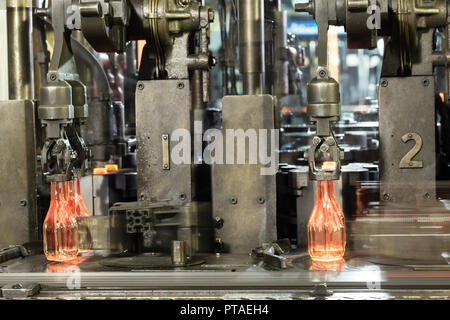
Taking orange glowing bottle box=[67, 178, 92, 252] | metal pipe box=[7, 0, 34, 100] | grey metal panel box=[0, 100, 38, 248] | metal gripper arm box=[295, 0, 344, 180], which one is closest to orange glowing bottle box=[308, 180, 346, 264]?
metal gripper arm box=[295, 0, 344, 180]

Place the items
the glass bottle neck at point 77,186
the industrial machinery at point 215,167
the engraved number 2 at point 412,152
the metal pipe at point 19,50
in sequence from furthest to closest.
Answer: the metal pipe at point 19,50
the glass bottle neck at point 77,186
the engraved number 2 at point 412,152
the industrial machinery at point 215,167

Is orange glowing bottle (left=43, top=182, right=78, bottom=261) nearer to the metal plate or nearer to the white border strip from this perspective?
the metal plate

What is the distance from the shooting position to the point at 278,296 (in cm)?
175

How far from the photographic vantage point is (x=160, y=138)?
223 cm

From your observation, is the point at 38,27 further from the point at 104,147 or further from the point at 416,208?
the point at 416,208

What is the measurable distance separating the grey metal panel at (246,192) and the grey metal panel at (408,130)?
340mm

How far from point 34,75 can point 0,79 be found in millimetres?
143

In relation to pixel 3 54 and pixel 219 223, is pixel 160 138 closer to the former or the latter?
pixel 219 223

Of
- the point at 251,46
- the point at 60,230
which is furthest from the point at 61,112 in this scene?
the point at 251,46

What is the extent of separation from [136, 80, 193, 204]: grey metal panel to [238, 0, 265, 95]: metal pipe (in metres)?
0.23

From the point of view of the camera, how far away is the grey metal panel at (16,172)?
7.64 feet

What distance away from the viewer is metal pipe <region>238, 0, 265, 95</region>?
2.34 meters

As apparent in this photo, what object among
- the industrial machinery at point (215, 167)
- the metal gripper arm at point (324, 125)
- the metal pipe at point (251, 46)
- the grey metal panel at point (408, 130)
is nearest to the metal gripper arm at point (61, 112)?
the industrial machinery at point (215, 167)

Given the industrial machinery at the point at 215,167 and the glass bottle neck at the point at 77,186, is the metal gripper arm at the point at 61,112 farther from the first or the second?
the glass bottle neck at the point at 77,186
